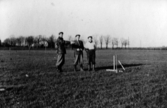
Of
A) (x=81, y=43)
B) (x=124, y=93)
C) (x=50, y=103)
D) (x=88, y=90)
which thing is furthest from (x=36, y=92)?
(x=81, y=43)

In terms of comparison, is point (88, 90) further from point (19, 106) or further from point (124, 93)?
point (19, 106)

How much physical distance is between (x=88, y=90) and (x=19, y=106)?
235cm

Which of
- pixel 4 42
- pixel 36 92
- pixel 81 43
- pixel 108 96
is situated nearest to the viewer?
pixel 108 96

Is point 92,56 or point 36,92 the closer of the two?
point 36,92

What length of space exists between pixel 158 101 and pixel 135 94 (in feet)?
2.68

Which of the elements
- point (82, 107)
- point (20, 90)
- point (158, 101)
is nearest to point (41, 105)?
point (82, 107)

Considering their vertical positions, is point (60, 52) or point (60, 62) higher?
point (60, 52)

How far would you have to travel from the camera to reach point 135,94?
5738 millimetres

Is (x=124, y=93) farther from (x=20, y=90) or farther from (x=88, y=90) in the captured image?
(x=20, y=90)

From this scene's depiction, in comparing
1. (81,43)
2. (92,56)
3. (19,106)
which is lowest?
(19,106)

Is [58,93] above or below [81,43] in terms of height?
below

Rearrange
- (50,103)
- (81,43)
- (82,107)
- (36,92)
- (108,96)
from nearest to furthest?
(82,107) → (50,103) → (108,96) → (36,92) → (81,43)

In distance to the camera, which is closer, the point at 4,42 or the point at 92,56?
the point at 92,56

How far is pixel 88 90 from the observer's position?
20.5 ft
